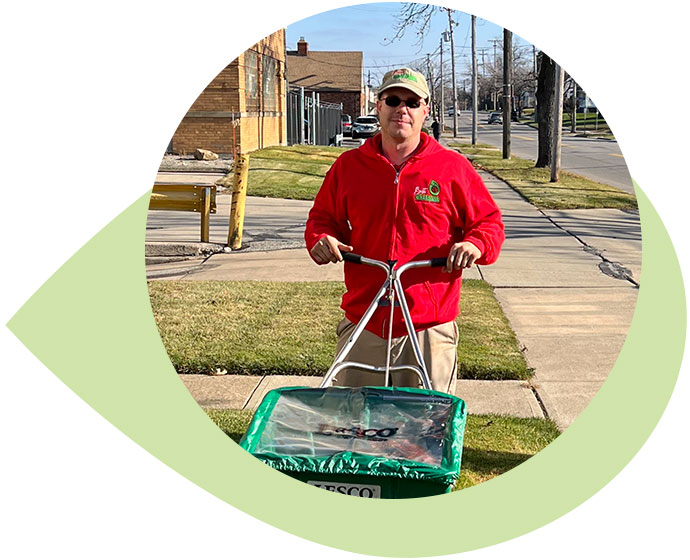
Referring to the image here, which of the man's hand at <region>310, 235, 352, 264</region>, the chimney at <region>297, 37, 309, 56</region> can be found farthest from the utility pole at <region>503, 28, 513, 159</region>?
the chimney at <region>297, 37, 309, 56</region>

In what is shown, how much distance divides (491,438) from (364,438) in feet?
5.81

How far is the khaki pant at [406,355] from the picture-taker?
3925mm

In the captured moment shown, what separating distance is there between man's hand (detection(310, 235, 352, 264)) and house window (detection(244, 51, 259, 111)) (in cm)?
1972

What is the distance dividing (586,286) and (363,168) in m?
4.96

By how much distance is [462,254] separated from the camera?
356 centimetres

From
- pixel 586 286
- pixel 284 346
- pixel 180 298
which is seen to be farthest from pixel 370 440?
pixel 586 286

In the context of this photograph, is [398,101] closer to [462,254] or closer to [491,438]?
[462,254]

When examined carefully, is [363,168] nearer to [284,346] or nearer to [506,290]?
[284,346]

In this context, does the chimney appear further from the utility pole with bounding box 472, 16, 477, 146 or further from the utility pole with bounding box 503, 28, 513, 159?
the utility pole with bounding box 503, 28, 513, 159

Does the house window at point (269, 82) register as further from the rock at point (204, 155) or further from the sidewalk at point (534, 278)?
the sidewalk at point (534, 278)

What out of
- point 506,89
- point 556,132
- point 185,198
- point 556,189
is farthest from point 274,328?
point 506,89

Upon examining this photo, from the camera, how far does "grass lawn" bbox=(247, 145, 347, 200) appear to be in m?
15.8

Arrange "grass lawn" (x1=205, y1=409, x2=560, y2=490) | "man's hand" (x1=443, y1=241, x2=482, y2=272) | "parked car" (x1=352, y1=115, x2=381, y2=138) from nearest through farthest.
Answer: "man's hand" (x1=443, y1=241, x2=482, y2=272)
"grass lawn" (x1=205, y1=409, x2=560, y2=490)
"parked car" (x1=352, y1=115, x2=381, y2=138)

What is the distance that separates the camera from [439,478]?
298 centimetres
